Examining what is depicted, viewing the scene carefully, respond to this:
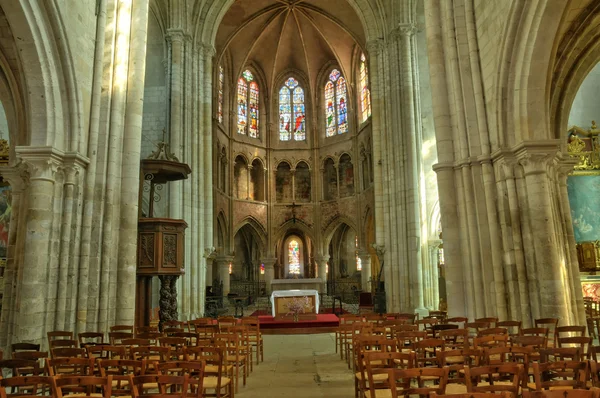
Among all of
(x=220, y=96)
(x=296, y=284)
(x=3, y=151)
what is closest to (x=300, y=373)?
(x=296, y=284)

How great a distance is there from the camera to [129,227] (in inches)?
377

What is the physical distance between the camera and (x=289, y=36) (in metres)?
30.3

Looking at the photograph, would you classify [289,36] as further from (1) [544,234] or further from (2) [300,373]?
(2) [300,373]

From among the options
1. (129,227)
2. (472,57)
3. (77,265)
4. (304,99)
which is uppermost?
(304,99)

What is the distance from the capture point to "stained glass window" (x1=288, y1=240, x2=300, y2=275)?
32969 millimetres

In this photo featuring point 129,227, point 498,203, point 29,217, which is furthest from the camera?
point 129,227

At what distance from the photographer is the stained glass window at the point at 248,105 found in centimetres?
3077

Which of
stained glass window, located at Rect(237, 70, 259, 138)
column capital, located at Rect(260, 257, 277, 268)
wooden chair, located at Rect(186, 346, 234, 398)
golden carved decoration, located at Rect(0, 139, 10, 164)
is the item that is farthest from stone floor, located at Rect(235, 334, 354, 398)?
stained glass window, located at Rect(237, 70, 259, 138)

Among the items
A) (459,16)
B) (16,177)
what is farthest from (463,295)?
(16,177)

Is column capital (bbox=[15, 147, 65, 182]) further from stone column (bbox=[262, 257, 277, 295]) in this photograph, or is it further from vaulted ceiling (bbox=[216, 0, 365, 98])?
stone column (bbox=[262, 257, 277, 295])

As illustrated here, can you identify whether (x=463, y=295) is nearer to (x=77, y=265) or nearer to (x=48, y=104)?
(x=77, y=265)

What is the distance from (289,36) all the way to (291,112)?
16.7 ft

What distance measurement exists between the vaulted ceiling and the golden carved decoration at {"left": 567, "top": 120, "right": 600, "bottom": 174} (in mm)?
13591

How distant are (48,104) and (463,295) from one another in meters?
8.80
